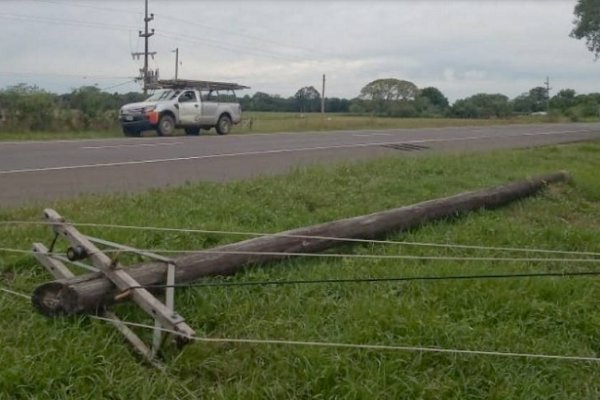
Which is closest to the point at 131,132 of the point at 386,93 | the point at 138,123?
the point at 138,123

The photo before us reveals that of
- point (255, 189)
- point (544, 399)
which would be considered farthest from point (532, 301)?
point (255, 189)

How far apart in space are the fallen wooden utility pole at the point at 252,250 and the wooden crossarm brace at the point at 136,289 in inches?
2.5

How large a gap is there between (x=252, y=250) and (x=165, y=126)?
15.4 m

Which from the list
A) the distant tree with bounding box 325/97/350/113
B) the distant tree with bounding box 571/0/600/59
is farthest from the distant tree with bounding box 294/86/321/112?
the distant tree with bounding box 571/0/600/59

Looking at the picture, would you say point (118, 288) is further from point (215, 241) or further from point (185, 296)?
point (215, 241)

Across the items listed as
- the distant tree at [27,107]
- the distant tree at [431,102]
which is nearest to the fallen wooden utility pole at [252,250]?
the distant tree at [27,107]

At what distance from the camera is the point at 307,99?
52156 mm

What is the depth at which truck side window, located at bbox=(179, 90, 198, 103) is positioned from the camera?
61.7 feet

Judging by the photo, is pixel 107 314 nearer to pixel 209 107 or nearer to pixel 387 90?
pixel 209 107

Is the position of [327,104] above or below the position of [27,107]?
above

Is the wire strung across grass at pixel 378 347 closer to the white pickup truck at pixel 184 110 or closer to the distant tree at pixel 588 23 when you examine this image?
the white pickup truck at pixel 184 110

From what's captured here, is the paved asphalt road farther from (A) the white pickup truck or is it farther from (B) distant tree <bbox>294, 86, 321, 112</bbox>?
(B) distant tree <bbox>294, 86, 321, 112</bbox>

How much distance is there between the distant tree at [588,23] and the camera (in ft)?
78.6

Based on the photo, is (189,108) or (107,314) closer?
(107,314)
